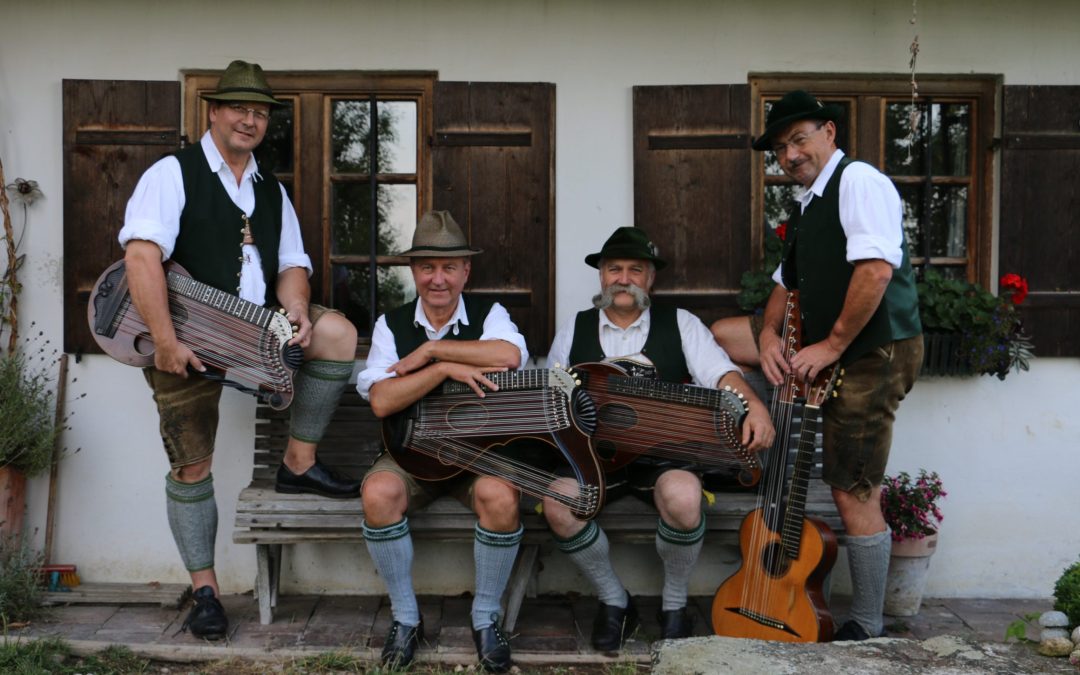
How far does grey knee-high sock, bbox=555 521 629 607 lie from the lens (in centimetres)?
375

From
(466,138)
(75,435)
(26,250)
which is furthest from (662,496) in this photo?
(26,250)

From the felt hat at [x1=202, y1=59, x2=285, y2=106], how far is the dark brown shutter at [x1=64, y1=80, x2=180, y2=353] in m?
0.70

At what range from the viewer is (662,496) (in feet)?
12.3

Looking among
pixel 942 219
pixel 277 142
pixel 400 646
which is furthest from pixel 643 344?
pixel 277 142

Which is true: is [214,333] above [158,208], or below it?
below

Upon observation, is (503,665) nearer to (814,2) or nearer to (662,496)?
(662,496)

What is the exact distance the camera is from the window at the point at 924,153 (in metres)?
4.65

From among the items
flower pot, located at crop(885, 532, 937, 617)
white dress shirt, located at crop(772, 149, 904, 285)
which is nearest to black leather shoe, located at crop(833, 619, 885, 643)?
flower pot, located at crop(885, 532, 937, 617)

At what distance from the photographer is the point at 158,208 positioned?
12.2 ft

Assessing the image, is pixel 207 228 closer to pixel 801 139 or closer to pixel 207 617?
pixel 207 617

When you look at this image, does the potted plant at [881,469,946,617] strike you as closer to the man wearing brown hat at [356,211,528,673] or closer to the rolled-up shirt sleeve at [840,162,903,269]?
the rolled-up shirt sleeve at [840,162,903,269]

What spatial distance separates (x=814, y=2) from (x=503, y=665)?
3.06m

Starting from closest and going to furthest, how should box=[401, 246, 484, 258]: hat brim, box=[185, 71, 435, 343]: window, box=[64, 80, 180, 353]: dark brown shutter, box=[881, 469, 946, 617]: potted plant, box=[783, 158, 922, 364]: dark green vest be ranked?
box=[783, 158, 922, 364]: dark green vest
box=[401, 246, 484, 258]: hat brim
box=[881, 469, 946, 617]: potted plant
box=[64, 80, 180, 353]: dark brown shutter
box=[185, 71, 435, 343]: window

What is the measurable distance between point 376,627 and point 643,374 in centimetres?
146
